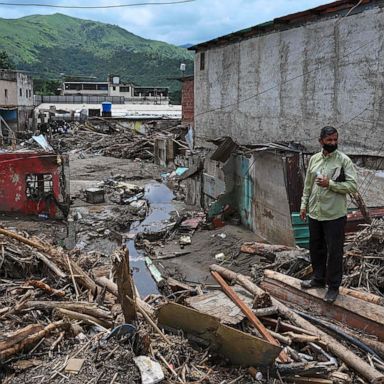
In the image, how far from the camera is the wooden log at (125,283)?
4.61m

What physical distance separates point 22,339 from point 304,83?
10.7 m

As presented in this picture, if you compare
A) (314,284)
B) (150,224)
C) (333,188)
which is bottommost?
(150,224)

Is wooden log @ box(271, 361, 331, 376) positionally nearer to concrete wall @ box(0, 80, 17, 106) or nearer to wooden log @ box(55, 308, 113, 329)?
wooden log @ box(55, 308, 113, 329)

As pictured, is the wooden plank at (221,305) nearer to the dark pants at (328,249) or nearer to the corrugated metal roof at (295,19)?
the dark pants at (328,249)

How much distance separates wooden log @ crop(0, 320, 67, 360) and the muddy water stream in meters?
5.79

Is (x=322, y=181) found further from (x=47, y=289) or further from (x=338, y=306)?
(x=47, y=289)

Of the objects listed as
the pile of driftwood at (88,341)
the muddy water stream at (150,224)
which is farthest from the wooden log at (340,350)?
the muddy water stream at (150,224)

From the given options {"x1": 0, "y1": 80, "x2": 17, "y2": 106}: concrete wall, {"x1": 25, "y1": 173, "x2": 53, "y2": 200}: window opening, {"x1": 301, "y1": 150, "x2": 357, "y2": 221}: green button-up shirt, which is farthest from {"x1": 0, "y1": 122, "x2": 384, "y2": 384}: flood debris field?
{"x1": 0, "y1": 80, "x2": 17, "y2": 106}: concrete wall

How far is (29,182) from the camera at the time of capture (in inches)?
594

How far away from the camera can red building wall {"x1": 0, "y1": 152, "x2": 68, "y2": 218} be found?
14.7 meters

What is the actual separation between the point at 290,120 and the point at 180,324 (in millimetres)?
10224

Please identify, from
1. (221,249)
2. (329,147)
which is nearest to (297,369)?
(329,147)

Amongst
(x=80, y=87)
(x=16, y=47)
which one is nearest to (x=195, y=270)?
(x=80, y=87)

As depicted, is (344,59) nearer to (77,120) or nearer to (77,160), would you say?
(77,160)
